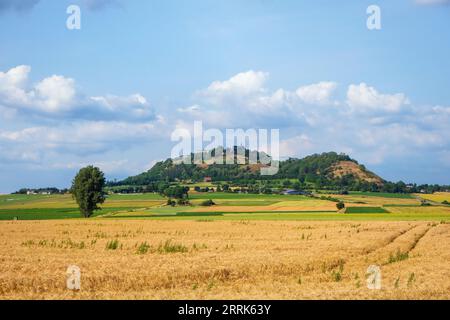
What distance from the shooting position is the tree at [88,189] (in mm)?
109062

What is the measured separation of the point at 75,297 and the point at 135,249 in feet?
58.6

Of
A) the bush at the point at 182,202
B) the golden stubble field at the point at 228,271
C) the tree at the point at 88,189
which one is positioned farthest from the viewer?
the bush at the point at 182,202

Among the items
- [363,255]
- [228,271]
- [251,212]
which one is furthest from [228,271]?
[251,212]

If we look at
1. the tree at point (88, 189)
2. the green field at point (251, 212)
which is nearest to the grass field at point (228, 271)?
the green field at point (251, 212)

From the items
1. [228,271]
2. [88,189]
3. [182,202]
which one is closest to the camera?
[228,271]

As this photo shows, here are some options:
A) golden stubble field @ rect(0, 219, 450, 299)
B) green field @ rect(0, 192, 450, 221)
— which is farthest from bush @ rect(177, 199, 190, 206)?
golden stubble field @ rect(0, 219, 450, 299)

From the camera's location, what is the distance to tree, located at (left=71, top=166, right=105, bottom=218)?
109 metres

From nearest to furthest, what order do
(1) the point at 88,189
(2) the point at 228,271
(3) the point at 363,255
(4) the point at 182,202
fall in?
(2) the point at 228,271 → (3) the point at 363,255 → (1) the point at 88,189 → (4) the point at 182,202

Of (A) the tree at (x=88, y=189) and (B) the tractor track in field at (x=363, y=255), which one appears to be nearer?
(B) the tractor track in field at (x=363, y=255)

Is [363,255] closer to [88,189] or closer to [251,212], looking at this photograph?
[251,212]

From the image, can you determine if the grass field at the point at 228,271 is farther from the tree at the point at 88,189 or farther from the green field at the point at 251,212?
the tree at the point at 88,189

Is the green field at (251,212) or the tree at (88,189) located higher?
the tree at (88,189)

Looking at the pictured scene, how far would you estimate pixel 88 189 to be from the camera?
10925 centimetres
